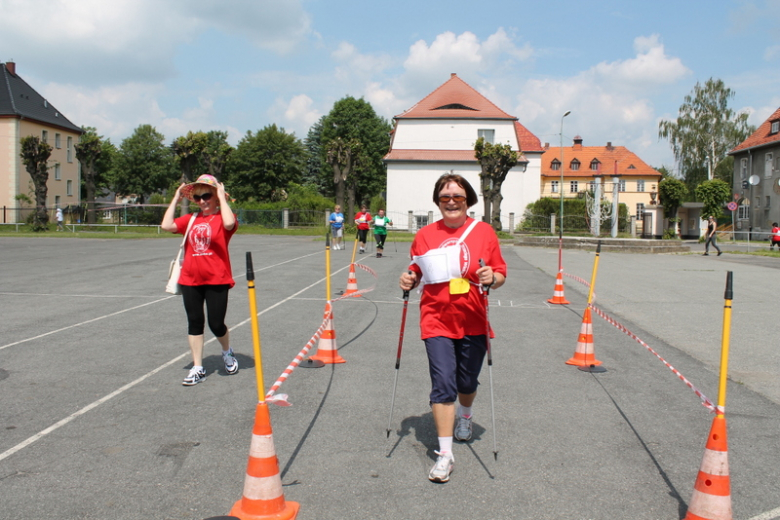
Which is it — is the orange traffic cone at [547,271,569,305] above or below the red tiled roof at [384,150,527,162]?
below

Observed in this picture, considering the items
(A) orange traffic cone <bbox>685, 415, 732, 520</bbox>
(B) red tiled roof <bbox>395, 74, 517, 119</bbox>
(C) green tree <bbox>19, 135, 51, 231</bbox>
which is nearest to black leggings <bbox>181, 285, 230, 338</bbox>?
(A) orange traffic cone <bbox>685, 415, 732, 520</bbox>

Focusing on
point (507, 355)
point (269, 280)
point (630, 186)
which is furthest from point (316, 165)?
point (507, 355)

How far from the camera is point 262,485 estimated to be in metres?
3.27

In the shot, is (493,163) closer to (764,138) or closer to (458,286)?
Answer: (764,138)

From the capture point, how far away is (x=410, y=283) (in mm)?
4238

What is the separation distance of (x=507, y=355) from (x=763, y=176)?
54.7 meters

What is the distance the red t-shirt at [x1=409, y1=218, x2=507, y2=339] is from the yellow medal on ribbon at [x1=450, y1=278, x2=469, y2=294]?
0.14ft

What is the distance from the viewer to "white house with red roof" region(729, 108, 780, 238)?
5131 cm

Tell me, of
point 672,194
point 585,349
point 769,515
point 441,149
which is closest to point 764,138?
point 672,194

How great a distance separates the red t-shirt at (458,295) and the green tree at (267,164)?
2704 inches

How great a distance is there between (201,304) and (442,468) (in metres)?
3.08

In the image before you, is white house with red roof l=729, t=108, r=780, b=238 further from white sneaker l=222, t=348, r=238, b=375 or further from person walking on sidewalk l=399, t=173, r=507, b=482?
person walking on sidewalk l=399, t=173, r=507, b=482

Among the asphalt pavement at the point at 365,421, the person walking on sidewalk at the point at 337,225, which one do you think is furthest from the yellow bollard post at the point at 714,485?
the person walking on sidewalk at the point at 337,225

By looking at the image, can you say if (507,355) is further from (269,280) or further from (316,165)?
(316,165)
